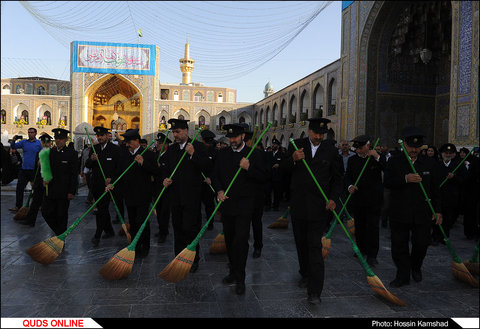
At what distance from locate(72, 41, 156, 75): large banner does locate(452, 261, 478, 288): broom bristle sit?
3304cm

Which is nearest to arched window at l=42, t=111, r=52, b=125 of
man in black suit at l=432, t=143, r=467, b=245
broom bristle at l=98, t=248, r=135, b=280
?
broom bristle at l=98, t=248, r=135, b=280

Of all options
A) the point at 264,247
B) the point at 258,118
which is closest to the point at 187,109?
the point at 258,118

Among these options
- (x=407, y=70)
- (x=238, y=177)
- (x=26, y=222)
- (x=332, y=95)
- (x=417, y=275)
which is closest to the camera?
(x=238, y=177)

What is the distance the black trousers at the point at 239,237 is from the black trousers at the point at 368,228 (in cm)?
196

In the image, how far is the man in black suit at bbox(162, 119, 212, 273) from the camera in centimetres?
438

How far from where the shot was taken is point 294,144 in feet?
12.5

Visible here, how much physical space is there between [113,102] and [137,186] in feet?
128

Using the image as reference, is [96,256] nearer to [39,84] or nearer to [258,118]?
[258,118]

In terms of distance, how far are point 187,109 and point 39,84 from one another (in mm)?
19615

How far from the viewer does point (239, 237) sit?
3.86 metres

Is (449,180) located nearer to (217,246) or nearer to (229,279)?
(217,246)

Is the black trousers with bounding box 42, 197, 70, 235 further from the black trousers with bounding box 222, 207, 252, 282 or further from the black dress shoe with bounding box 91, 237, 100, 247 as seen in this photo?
the black trousers with bounding box 222, 207, 252, 282

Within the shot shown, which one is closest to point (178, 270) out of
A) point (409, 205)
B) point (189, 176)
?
point (189, 176)

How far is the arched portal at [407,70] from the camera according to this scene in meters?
14.5
